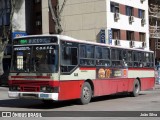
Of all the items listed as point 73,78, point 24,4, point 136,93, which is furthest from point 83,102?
point 24,4

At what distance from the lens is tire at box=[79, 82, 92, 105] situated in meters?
16.8

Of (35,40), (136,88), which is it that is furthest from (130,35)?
(35,40)

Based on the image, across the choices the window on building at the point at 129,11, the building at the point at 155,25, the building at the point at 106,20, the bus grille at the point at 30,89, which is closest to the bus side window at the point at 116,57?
the bus grille at the point at 30,89

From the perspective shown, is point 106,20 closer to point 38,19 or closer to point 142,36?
point 142,36

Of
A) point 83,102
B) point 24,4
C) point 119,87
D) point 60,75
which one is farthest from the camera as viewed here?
point 24,4

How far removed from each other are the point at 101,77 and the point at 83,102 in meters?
2.07

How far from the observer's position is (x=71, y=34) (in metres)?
45.8

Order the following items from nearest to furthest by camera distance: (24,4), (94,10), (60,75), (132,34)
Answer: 1. (60,75)
2. (94,10)
3. (132,34)
4. (24,4)

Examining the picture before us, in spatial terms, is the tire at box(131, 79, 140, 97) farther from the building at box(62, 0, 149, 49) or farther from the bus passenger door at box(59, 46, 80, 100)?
the building at box(62, 0, 149, 49)

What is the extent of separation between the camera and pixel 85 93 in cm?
1698

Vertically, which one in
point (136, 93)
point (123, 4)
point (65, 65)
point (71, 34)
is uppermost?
point (123, 4)

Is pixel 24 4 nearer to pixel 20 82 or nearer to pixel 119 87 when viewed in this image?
pixel 119 87

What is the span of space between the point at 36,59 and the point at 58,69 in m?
0.97

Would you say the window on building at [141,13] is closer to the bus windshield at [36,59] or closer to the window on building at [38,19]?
the window on building at [38,19]
